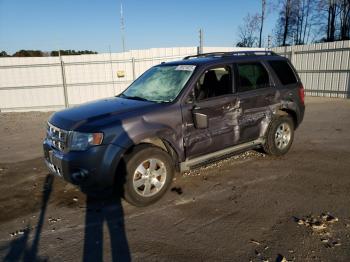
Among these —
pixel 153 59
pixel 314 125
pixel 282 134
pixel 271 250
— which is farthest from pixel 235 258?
pixel 153 59

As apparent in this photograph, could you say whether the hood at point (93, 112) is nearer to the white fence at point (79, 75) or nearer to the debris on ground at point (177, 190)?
the debris on ground at point (177, 190)

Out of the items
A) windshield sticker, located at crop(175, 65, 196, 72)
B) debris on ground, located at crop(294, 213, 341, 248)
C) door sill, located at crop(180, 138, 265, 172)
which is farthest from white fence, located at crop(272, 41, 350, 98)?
debris on ground, located at crop(294, 213, 341, 248)

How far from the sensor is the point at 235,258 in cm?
296

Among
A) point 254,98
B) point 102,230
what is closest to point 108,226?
point 102,230

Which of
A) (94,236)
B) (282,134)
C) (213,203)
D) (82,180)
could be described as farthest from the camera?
(282,134)

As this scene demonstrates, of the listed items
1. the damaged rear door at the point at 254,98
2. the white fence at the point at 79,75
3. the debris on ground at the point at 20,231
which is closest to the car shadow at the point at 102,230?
the debris on ground at the point at 20,231

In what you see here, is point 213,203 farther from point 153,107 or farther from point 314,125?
point 314,125

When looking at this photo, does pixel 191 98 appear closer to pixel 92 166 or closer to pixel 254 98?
pixel 254 98

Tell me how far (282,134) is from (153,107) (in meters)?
2.96

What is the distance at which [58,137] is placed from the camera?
4129 millimetres

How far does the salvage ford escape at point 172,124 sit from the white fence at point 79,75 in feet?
32.6

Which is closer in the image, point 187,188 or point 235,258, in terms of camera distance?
point 235,258

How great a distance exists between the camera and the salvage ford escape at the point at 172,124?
385 centimetres

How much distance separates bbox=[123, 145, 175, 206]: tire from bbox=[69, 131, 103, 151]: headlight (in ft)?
1.49
